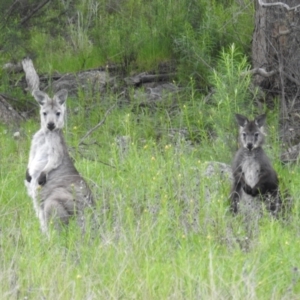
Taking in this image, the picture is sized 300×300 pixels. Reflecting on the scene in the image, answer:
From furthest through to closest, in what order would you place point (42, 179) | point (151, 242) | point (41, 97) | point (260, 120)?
point (41, 97) → point (260, 120) → point (42, 179) → point (151, 242)

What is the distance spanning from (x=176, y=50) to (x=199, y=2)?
1.22 meters

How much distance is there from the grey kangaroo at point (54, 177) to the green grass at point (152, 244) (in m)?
0.15

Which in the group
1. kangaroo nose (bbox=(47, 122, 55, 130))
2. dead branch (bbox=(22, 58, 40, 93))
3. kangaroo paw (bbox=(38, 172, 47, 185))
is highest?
kangaroo nose (bbox=(47, 122, 55, 130))

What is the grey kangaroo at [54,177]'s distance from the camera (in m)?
7.52

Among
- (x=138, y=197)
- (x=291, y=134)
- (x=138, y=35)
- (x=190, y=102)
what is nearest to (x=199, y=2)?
(x=138, y=35)

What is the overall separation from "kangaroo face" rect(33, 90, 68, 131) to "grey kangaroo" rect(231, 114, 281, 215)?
189 cm

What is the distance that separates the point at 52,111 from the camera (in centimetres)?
922

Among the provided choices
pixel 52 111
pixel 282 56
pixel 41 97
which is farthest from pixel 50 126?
pixel 282 56

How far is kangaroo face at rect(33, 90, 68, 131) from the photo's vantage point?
9.10 m

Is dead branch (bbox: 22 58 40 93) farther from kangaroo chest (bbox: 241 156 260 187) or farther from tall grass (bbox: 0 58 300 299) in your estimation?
kangaroo chest (bbox: 241 156 260 187)

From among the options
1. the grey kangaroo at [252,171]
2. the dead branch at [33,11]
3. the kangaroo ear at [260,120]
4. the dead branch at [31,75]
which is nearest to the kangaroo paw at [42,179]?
the grey kangaroo at [252,171]

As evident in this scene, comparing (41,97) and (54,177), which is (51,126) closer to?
(41,97)

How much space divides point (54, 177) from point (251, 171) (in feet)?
6.48

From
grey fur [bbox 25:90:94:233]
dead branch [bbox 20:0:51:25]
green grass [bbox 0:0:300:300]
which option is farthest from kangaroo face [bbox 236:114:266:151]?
dead branch [bbox 20:0:51:25]
